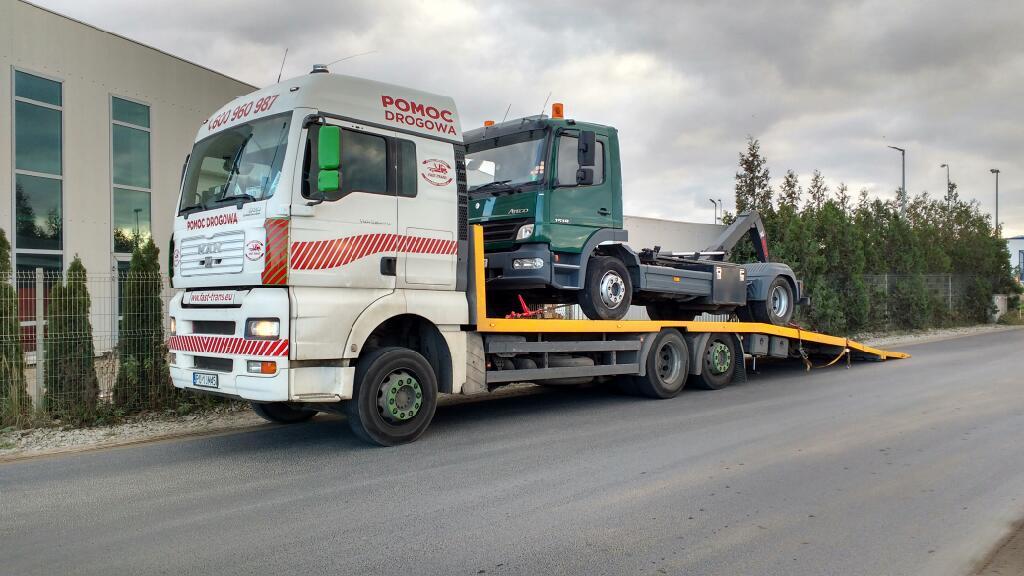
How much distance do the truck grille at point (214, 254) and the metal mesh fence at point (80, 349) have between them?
7.21ft

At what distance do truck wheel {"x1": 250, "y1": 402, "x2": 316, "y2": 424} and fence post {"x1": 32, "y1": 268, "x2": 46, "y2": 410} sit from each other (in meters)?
2.31

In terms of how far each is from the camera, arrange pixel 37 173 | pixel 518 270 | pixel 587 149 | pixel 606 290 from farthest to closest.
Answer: pixel 37 173
pixel 606 290
pixel 587 149
pixel 518 270

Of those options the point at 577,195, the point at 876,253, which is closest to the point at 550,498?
the point at 577,195

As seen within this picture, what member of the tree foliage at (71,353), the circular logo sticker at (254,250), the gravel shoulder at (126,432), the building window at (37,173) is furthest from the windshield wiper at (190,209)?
the building window at (37,173)

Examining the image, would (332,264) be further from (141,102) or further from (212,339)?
(141,102)

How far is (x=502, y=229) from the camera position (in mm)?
8844

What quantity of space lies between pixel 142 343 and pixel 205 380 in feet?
8.26

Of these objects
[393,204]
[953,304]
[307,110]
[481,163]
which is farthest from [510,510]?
[953,304]

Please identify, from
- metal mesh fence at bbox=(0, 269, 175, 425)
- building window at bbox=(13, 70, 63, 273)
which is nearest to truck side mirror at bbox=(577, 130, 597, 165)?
metal mesh fence at bbox=(0, 269, 175, 425)

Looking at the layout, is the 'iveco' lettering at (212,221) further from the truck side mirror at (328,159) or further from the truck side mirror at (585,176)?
the truck side mirror at (585,176)

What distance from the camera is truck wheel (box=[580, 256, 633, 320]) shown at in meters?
9.10

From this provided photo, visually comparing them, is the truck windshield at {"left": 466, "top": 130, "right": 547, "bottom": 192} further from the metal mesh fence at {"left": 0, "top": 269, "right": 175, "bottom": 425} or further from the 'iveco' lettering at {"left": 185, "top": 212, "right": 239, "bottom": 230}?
the metal mesh fence at {"left": 0, "top": 269, "right": 175, "bottom": 425}

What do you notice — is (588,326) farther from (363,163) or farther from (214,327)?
(214,327)

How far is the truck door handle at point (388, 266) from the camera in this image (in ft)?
22.4
